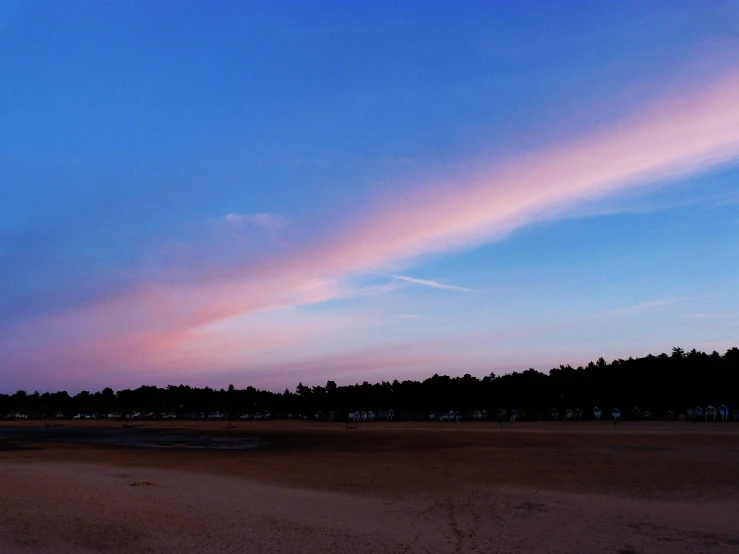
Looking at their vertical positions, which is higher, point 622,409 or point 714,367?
point 714,367

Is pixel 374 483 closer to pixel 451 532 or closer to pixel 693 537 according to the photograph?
pixel 451 532

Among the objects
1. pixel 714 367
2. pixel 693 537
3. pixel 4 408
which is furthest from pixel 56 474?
pixel 4 408

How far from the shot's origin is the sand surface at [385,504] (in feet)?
44.4

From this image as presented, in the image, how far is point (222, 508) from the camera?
17.6m

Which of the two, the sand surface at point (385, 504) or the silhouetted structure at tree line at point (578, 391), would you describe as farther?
the silhouetted structure at tree line at point (578, 391)

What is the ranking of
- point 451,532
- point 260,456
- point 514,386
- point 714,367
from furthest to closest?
point 514,386
point 714,367
point 260,456
point 451,532

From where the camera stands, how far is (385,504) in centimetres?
1802

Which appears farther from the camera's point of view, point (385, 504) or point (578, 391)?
point (578, 391)

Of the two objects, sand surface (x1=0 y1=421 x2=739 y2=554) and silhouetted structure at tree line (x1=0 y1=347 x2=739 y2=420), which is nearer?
sand surface (x1=0 y1=421 x2=739 y2=554)

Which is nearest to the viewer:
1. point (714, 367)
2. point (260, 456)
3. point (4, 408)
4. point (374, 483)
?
point (374, 483)

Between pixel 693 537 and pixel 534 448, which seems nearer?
pixel 693 537

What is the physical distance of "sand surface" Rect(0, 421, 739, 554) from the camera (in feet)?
44.4

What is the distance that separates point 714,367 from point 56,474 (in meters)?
78.3

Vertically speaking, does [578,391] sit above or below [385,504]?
above
